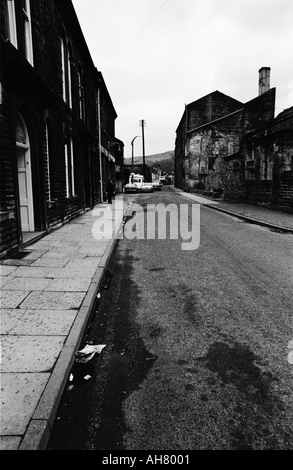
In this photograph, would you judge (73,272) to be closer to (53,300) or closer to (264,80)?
(53,300)

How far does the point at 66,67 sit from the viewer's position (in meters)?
13.4

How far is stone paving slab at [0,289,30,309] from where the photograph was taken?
4383 millimetres

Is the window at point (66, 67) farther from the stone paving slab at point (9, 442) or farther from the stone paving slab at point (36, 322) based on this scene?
the stone paving slab at point (9, 442)

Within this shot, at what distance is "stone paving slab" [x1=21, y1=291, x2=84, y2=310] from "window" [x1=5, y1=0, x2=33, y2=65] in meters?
6.27

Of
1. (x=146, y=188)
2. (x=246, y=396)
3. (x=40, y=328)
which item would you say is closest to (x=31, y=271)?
(x=40, y=328)

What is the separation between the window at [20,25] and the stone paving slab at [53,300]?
6.27 m

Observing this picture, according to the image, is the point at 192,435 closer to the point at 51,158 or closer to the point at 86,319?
the point at 86,319

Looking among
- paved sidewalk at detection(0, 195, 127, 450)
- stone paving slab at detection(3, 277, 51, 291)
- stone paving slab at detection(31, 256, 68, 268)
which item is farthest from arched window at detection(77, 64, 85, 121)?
stone paving slab at detection(3, 277, 51, 291)

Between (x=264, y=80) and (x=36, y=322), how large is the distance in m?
34.6

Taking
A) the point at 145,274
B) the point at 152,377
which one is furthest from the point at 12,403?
the point at 145,274

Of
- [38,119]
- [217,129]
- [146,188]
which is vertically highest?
[217,129]

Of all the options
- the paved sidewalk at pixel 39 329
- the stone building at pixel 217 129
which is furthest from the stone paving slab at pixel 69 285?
the stone building at pixel 217 129

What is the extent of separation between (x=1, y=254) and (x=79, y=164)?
954 centimetres

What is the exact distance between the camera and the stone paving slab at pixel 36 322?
363 centimetres
